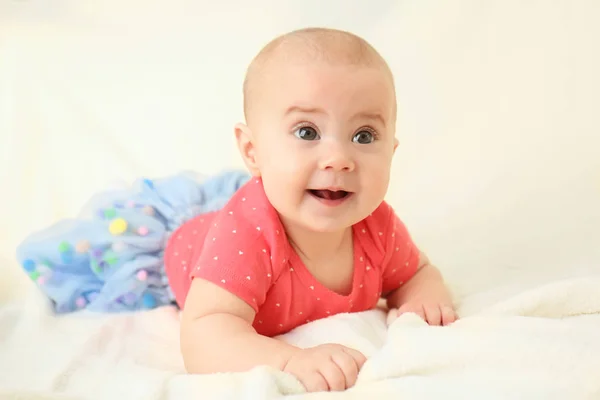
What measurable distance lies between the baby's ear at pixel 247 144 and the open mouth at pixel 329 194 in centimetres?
11

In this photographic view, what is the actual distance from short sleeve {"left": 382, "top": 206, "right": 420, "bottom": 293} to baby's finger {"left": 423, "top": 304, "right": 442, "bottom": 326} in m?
0.11

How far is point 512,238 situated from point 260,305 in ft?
2.17

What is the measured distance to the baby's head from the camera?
35.1 inches

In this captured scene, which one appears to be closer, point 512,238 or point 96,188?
point 512,238

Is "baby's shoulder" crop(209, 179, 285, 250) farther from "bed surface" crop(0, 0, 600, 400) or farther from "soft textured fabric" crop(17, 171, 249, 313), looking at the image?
"soft textured fabric" crop(17, 171, 249, 313)

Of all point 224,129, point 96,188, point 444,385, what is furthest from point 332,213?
point 224,129

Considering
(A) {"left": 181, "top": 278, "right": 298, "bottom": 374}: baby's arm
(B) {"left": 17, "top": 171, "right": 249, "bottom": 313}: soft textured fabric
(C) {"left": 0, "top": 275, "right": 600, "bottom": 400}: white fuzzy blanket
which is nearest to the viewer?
(C) {"left": 0, "top": 275, "right": 600, "bottom": 400}: white fuzzy blanket

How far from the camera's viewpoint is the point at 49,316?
112cm

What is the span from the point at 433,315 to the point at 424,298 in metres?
0.06

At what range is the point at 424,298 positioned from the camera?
106cm

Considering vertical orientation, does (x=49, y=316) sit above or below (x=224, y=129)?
below

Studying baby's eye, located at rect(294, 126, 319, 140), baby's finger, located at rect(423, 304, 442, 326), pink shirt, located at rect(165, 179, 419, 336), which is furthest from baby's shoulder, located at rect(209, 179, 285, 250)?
baby's finger, located at rect(423, 304, 442, 326)

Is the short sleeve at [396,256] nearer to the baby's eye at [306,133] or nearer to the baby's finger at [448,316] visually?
the baby's finger at [448,316]

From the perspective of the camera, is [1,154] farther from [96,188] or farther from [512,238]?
[512,238]
